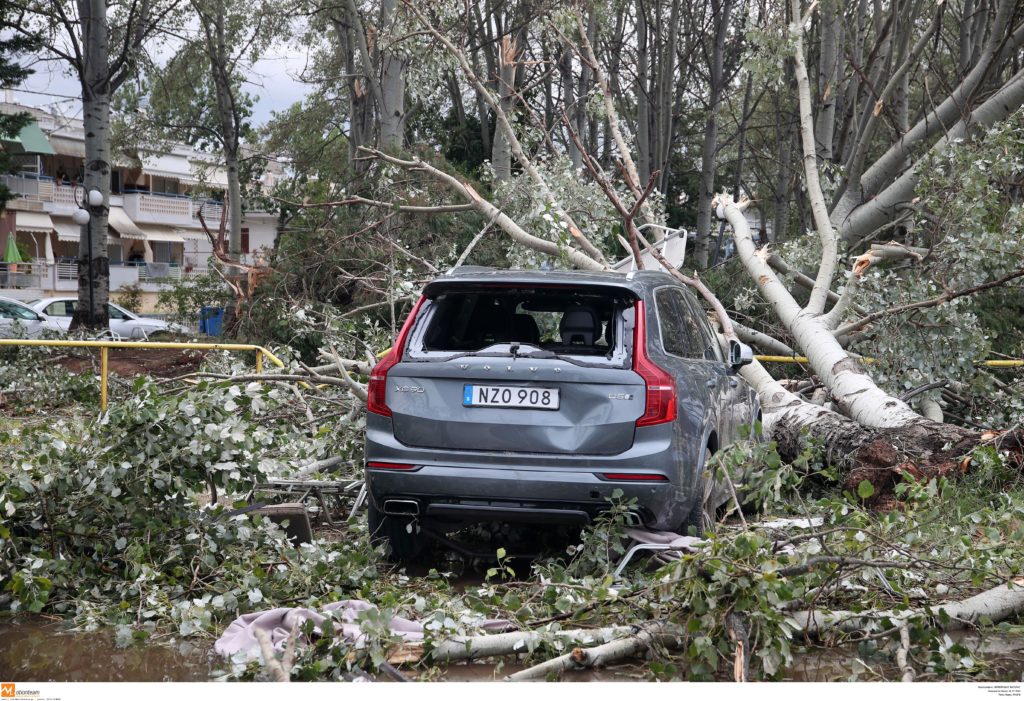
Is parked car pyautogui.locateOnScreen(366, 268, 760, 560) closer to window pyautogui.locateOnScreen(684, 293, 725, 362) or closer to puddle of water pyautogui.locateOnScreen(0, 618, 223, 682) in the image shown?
window pyautogui.locateOnScreen(684, 293, 725, 362)

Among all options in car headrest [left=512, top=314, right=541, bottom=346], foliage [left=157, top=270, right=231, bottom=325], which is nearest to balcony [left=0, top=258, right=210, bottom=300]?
foliage [left=157, top=270, right=231, bottom=325]

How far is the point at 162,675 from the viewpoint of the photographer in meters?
4.52

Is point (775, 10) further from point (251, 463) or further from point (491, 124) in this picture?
point (251, 463)

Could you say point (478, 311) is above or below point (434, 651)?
above

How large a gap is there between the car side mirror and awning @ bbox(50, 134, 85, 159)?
189ft

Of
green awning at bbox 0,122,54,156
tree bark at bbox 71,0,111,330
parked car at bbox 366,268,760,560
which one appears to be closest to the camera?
parked car at bbox 366,268,760,560

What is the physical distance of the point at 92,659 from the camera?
4750mm

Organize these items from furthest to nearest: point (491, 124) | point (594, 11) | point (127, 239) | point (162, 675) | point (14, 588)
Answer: point (127, 239) → point (491, 124) → point (594, 11) → point (14, 588) → point (162, 675)

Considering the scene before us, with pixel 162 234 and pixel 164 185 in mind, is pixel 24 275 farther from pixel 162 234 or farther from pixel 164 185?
pixel 164 185

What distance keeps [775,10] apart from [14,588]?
56.2 feet

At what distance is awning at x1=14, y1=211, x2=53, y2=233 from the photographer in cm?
5767

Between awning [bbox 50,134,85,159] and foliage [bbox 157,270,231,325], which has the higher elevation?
awning [bbox 50,134,85,159]

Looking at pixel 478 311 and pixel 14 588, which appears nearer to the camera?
pixel 14 588

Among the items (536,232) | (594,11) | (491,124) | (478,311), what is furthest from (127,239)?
(478,311)
